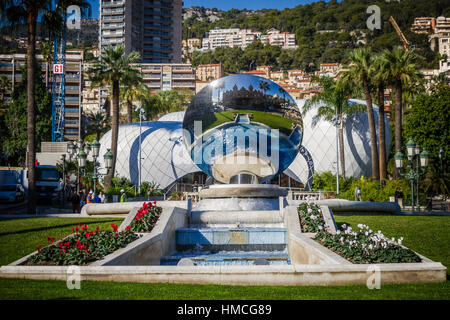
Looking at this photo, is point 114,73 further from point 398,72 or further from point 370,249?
point 370,249

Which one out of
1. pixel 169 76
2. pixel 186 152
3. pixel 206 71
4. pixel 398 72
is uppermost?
pixel 206 71

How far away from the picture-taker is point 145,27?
6171 inches

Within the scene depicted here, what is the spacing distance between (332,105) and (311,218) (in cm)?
4125

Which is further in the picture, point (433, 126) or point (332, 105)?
point (332, 105)

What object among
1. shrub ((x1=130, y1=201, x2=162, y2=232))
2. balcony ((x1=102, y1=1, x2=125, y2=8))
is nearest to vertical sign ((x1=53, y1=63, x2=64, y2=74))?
balcony ((x1=102, y1=1, x2=125, y2=8))

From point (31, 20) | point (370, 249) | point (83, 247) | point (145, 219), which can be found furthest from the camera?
point (31, 20)

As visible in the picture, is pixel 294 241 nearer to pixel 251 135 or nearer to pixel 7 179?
pixel 251 135

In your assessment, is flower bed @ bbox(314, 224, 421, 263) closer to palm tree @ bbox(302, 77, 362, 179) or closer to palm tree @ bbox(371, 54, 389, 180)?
palm tree @ bbox(371, 54, 389, 180)

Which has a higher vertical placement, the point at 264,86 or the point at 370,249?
the point at 264,86

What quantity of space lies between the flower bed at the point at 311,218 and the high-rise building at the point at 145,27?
137102 mm

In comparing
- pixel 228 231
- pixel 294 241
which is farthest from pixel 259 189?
pixel 294 241

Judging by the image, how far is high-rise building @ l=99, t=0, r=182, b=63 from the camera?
148 m

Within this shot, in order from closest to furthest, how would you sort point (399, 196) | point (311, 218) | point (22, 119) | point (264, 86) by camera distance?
1. point (311, 218)
2. point (264, 86)
3. point (399, 196)
4. point (22, 119)

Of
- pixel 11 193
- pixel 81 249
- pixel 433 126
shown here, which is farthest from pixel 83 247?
pixel 433 126
